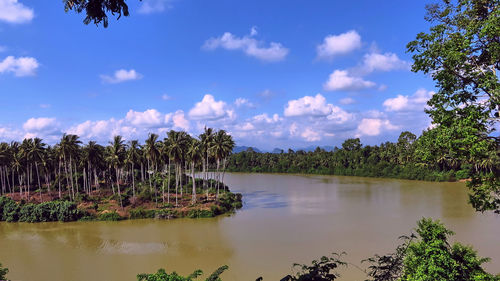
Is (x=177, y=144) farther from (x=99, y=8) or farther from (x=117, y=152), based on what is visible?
(x=99, y=8)

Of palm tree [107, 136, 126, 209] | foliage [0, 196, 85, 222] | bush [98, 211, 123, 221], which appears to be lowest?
bush [98, 211, 123, 221]

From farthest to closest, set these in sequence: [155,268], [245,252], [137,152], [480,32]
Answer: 1. [137,152]
2. [245,252]
3. [155,268]
4. [480,32]

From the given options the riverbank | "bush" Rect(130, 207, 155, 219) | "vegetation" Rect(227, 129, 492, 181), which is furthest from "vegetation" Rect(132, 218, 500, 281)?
"vegetation" Rect(227, 129, 492, 181)

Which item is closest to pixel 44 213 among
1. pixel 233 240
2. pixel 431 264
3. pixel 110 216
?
pixel 110 216

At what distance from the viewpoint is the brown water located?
1823 centimetres

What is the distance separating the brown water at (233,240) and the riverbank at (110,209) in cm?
121

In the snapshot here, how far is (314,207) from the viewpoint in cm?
3634

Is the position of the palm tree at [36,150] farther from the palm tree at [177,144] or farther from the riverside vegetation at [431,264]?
the riverside vegetation at [431,264]

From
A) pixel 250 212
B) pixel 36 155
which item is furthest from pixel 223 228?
pixel 36 155

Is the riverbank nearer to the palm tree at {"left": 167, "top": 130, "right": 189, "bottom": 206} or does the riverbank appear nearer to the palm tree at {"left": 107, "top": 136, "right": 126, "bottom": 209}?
the palm tree at {"left": 107, "top": 136, "right": 126, "bottom": 209}

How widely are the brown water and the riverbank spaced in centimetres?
121

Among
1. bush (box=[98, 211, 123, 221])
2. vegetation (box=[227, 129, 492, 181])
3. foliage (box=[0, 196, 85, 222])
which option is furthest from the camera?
vegetation (box=[227, 129, 492, 181])

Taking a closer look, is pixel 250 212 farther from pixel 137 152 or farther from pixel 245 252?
pixel 137 152

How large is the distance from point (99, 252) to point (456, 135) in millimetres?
23397
